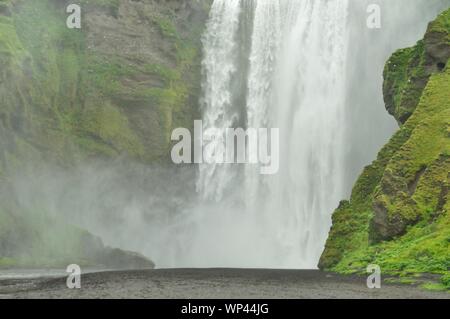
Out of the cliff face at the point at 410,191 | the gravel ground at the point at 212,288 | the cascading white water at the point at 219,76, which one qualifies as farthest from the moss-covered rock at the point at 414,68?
the cascading white water at the point at 219,76

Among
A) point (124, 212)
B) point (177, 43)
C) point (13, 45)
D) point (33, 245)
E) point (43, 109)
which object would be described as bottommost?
point (33, 245)

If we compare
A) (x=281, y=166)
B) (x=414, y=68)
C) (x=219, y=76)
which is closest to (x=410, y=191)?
(x=414, y=68)

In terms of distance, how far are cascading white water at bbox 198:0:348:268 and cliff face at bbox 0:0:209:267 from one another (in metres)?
5.23

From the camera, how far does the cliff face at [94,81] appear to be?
252 ft

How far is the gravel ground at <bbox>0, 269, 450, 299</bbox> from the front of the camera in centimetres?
3312

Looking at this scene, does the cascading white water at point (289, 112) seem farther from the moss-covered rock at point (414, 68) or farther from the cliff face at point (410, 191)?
the cliff face at point (410, 191)

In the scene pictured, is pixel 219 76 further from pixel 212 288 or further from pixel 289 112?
pixel 212 288

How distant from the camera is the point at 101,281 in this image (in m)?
42.5

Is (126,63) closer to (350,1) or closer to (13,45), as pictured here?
(13,45)

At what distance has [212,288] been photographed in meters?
36.8

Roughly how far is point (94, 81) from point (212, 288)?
55.8 m

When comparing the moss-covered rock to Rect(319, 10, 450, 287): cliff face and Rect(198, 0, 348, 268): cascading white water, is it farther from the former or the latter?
Answer: Rect(198, 0, 348, 268): cascading white water
